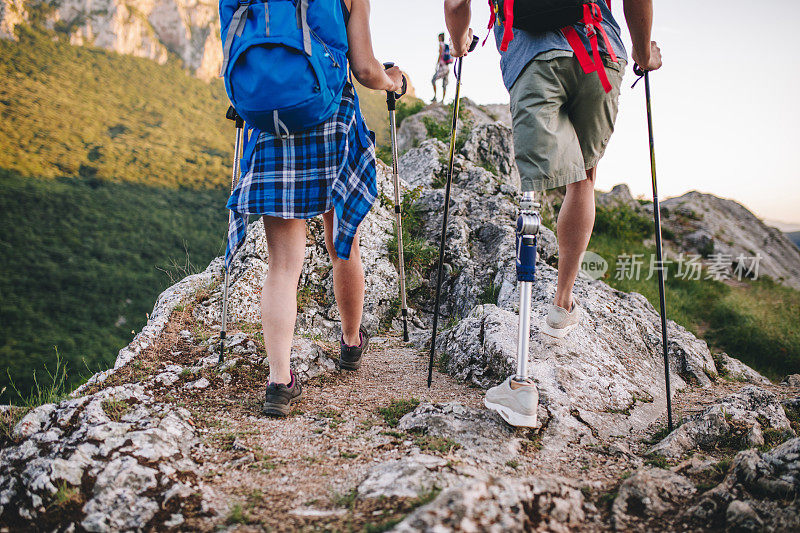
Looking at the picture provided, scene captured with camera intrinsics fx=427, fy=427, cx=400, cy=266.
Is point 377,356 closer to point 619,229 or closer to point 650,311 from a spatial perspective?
point 650,311

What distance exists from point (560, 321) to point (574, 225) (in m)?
0.79

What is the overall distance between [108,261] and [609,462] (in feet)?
168

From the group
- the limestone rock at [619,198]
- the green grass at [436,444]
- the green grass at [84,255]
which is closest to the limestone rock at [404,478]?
the green grass at [436,444]

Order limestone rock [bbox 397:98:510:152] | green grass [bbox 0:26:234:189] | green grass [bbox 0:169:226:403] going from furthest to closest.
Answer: green grass [bbox 0:26:234:189], green grass [bbox 0:169:226:403], limestone rock [bbox 397:98:510:152]

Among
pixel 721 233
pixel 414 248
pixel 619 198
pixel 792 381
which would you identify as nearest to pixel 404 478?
pixel 414 248

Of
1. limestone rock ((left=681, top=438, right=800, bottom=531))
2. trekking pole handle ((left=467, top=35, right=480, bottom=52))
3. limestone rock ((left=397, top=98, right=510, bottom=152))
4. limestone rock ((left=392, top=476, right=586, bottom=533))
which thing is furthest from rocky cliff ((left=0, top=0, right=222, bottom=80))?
limestone rock ((left=681, top=438, right=800, bottom=531))

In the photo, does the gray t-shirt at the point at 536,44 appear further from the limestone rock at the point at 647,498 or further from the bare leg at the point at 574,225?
the limestone rock at the point at 647,498

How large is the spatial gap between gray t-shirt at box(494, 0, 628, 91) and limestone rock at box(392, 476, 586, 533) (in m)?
2.29

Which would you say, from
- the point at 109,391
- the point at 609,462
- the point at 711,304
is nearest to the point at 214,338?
the point at 109,391

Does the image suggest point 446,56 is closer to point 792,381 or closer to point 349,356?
point 792,381

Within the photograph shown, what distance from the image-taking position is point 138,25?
7381 cm

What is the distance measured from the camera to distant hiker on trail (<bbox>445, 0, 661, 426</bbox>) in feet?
7.79

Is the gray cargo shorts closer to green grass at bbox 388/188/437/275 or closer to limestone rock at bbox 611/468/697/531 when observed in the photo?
limestone rock at bbox 611/468/697/531

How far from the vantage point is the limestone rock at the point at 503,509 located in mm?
1269
